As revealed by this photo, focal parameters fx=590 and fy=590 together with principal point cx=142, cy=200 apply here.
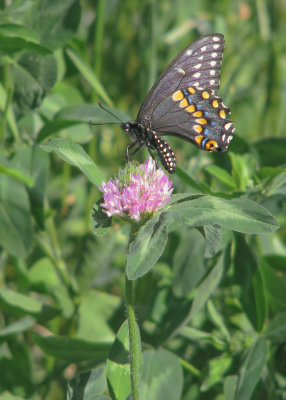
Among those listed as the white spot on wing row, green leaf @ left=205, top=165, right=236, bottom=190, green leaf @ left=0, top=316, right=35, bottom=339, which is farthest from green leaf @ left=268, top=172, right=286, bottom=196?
green leaf @ left=0, top=316, right=35, bottom=339

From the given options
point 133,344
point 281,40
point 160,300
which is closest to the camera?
point 133,344

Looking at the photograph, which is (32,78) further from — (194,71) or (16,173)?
(194,71)

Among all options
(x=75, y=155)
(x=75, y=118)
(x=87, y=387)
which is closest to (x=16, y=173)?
(x=75, y=118)

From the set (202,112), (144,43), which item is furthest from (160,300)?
(144,43)

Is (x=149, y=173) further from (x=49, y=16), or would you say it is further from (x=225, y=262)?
(x=49, y=16)

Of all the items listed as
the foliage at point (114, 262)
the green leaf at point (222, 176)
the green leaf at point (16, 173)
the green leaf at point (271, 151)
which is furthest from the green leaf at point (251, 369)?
the green leaf at point (16, 173)
